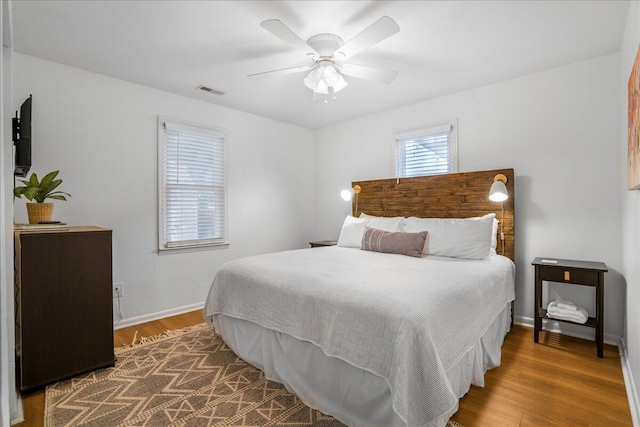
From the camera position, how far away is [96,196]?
3.20 meters

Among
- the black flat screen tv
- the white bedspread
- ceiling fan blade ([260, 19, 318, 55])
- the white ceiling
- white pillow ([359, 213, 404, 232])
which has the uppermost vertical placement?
the white ceiling

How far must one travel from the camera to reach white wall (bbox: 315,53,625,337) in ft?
9.47

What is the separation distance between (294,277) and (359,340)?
698 millimetres

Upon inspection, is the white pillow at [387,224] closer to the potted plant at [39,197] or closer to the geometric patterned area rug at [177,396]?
the geometric patterned area rug at [177,396]

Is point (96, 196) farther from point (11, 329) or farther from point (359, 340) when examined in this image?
point (359, 340)

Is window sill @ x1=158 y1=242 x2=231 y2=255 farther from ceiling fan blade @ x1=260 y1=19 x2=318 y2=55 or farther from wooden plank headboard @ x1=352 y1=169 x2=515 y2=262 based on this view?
ceiling fan blade @ x1=260 y1=19 x2=318 y2=55

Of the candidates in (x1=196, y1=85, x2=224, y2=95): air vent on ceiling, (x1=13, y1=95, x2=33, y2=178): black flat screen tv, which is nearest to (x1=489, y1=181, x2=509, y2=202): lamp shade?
(x1=196, y1=85, x2=224, y2=95): air vent on ceiling

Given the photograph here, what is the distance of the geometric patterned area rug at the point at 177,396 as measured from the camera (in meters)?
1.92

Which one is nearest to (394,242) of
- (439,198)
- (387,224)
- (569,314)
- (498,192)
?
(387,224)

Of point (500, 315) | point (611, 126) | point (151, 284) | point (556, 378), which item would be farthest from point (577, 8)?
point (151, 284)

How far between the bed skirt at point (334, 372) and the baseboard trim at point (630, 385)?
28.6 inches

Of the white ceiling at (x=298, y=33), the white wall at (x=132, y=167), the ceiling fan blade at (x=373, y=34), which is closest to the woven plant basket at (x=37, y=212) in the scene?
the white wall at (x=132, y=167)

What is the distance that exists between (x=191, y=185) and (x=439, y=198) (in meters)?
2.82

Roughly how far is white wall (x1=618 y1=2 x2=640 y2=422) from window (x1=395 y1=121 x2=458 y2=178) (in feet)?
4.71
